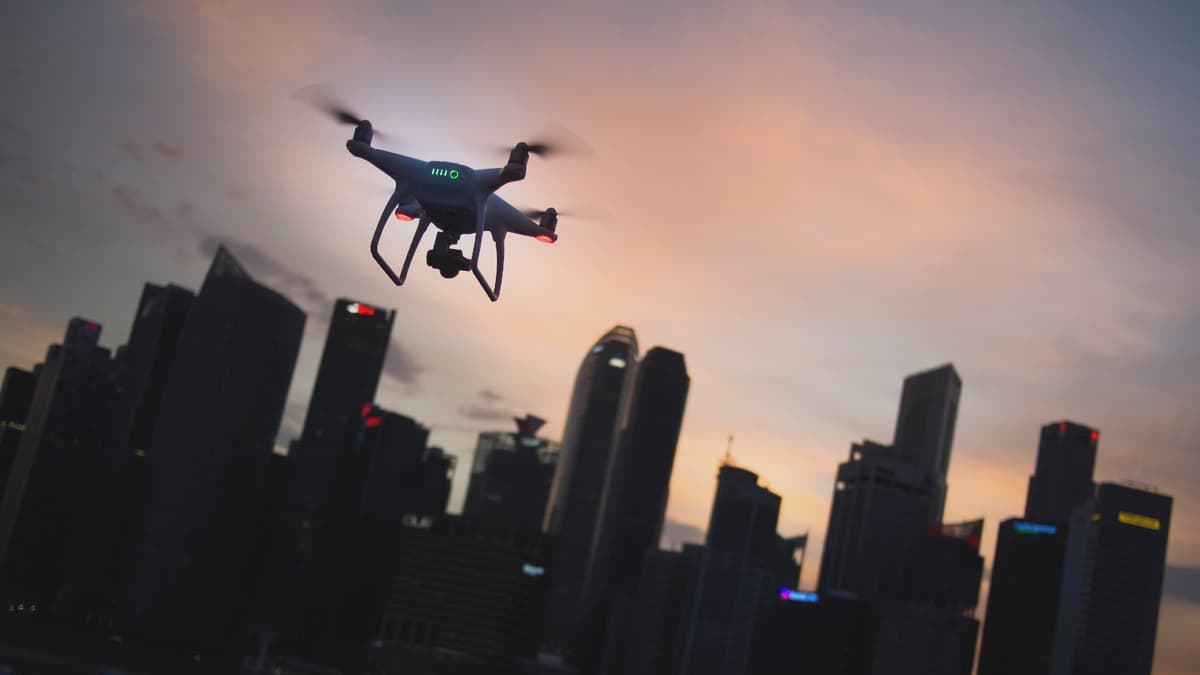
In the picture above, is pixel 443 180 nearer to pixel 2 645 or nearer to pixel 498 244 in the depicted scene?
pixel 498 244

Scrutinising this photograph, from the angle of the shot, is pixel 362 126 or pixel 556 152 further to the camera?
pixel 362 126

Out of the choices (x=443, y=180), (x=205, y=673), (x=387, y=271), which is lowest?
(x=205, y=673)

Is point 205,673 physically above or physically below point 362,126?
below

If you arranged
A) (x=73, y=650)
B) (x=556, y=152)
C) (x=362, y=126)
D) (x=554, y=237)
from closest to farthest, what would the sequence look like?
(x=556, y=152) → (x=362, y=126) → (x=554, y=237) → (x=73, y=650)

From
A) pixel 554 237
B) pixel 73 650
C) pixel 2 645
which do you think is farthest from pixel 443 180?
pixel 73 650
